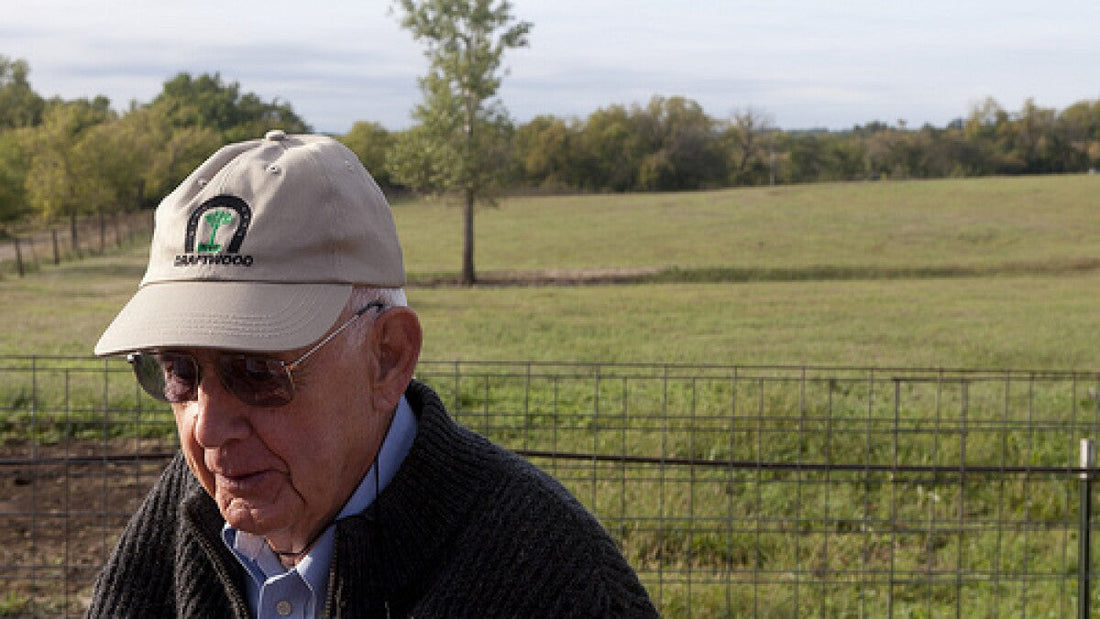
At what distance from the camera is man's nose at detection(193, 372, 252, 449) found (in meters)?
1.90

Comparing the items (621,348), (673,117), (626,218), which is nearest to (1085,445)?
(621,348)

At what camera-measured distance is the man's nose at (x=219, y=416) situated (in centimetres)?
190

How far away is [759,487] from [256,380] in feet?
15.8

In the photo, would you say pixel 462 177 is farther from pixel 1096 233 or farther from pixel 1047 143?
pixel 1047 143

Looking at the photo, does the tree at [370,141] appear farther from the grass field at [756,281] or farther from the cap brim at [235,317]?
the cap brim at [235,317]

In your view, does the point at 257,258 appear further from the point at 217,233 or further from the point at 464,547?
the point at 464,547

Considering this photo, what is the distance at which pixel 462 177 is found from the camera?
35.7m

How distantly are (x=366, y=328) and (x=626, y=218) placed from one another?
49.5 m

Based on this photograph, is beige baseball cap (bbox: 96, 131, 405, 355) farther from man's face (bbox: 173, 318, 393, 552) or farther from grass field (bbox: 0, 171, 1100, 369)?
grass field (bbox: 0, 171, 1100, 369)

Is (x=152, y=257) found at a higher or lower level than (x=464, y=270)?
higher

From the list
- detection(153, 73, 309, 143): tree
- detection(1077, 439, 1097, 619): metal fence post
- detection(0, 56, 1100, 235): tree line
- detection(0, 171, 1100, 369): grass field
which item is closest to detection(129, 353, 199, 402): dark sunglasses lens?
detection(1077, 439, 1097, 619): metal fence post

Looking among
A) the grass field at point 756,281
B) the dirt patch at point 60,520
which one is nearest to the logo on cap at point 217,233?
the dirt patch at point 60,520

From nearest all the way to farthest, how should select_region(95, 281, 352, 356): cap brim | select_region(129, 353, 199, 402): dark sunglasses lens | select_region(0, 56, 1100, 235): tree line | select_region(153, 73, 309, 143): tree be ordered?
select_region(95, 281, 352, 356): cap brim, select_region(129, 353, 199, 402): dark sunglasses lens, select_region(0, 56, 1100, 235): tree line, select_region(153, 73, 309, 143): tree

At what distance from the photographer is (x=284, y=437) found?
6.25ft
